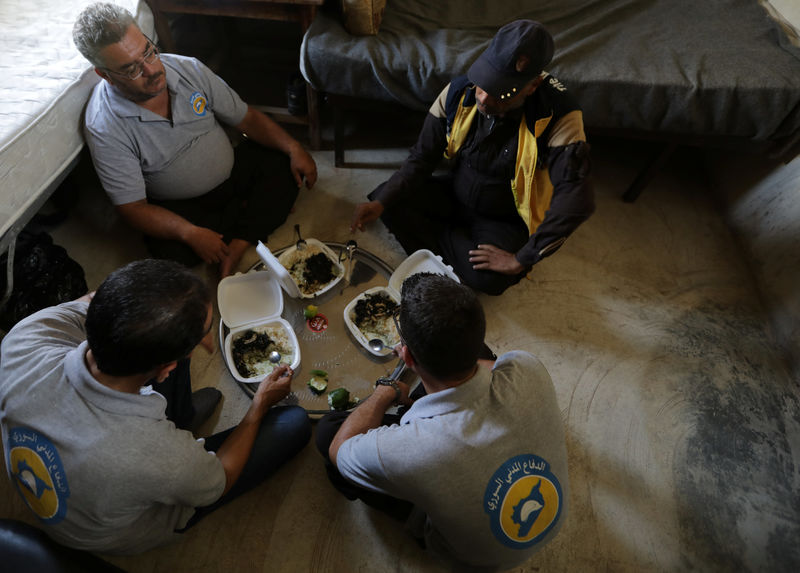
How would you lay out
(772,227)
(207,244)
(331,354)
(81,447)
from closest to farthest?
(81,447) < (331,354) < (207,244) < (772,227)

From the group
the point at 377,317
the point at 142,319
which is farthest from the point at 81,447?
the point at 377,317

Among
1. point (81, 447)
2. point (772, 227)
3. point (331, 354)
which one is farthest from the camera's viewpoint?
point (772, 227)

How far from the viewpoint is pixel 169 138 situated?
1695 millimetres

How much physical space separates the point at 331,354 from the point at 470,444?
2.90 feet

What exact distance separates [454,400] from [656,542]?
1178 mm

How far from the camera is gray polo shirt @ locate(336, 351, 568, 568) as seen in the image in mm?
915

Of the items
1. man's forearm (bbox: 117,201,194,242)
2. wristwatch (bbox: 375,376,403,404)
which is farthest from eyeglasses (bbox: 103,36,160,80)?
wristwatch (bbox: 375,376,403,404)

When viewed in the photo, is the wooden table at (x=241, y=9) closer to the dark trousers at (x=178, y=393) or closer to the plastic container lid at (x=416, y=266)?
the plastic container lid at (x=416, y=266)

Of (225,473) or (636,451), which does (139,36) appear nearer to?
(225,473)

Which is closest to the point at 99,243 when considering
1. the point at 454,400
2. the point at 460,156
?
the point at 460,156

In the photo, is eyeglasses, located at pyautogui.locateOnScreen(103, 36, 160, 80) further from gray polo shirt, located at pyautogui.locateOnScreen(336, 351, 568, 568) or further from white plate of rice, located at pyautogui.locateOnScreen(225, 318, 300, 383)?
gray polo shirt, located at pyautogui.locateOnScreen(336, 351, 568, 568)

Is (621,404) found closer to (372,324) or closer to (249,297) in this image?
(372,324)

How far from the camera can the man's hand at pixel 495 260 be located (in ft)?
5.81

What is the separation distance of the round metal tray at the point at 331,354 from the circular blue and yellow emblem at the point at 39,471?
2.21 feet
